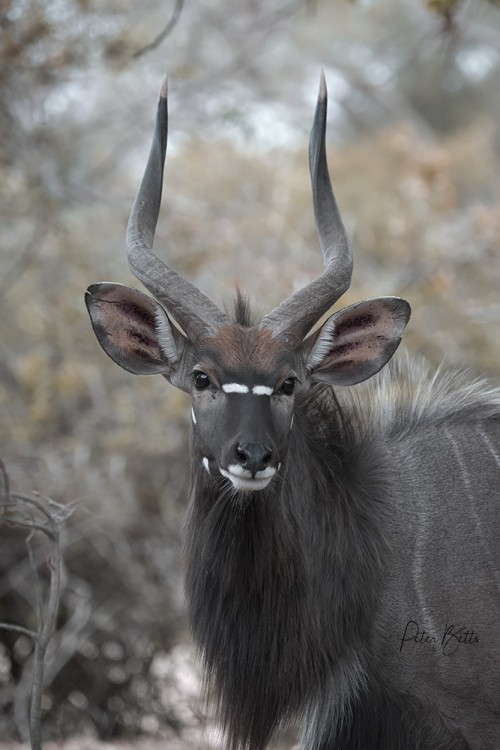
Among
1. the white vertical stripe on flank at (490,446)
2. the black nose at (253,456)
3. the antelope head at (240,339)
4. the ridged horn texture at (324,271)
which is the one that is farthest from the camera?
the white vertical stripe on flank at (490,446)

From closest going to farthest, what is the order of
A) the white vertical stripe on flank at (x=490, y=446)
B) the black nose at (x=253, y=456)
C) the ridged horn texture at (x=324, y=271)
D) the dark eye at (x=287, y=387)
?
the black nose at (x=253, y=456) → the dark eye at (x=287, y=387) → the ridged horn texture at (x=324, y=271) → the white vertical stripe on flank at (x=490, y=446)

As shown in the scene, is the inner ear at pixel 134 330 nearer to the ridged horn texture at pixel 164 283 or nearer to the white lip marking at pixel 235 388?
the ridged horn texture at pixel 164 283

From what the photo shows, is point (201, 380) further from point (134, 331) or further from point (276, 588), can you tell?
point (276, 588)

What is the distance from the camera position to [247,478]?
143 inches

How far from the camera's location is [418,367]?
4.96 m

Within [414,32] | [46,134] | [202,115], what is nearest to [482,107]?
[414,32]

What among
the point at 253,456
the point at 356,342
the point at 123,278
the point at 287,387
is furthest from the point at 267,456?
the point at 123,278

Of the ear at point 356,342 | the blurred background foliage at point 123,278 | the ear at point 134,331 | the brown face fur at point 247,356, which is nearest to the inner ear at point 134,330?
the ear at point 134,331

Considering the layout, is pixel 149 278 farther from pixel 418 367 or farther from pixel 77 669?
pixel 77 669

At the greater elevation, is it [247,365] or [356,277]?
[356,277]

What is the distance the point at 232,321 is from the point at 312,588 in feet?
3.50

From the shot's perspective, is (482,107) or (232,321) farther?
(482,107)

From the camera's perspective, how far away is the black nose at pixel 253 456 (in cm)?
359

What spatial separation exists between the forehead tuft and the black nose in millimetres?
367
